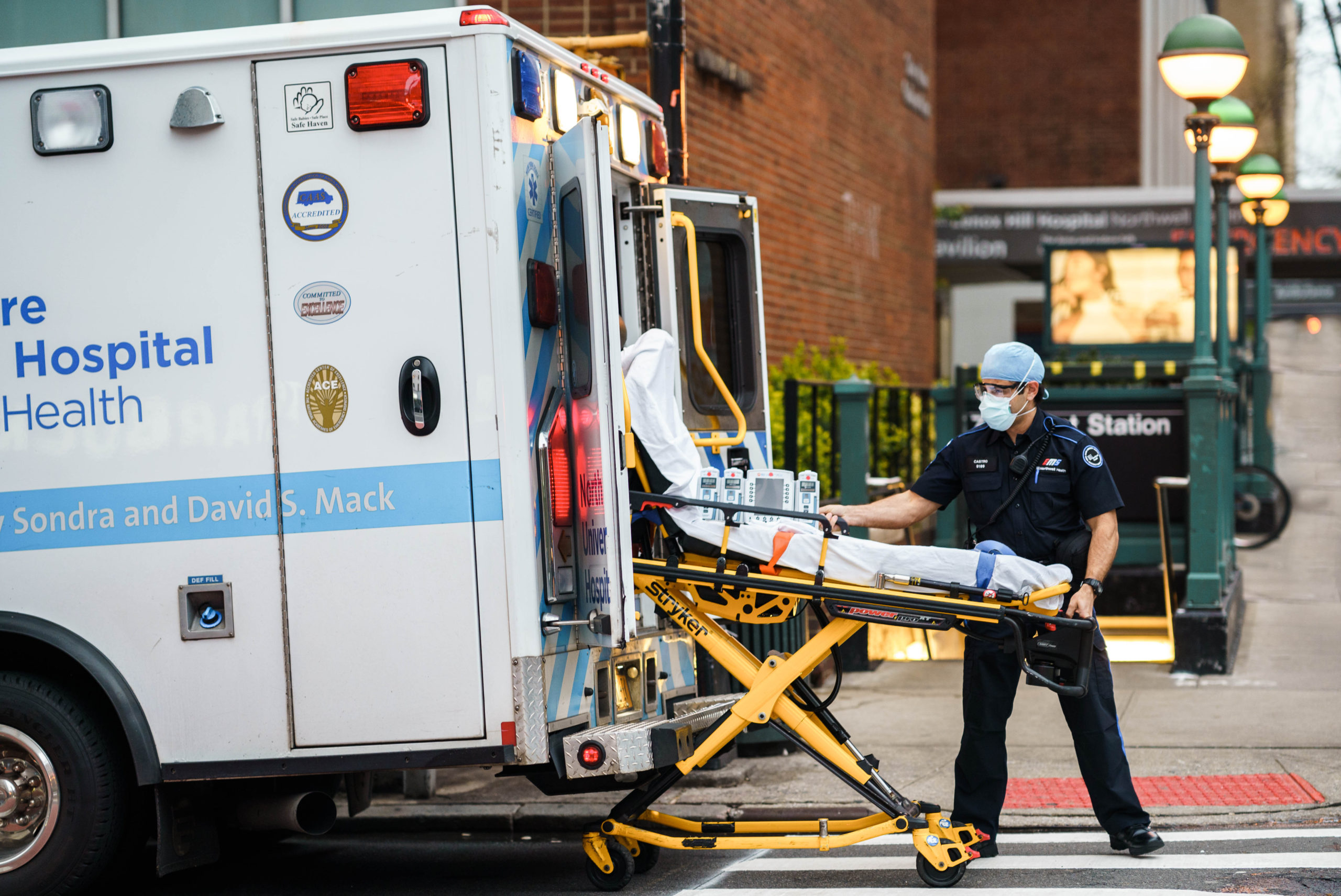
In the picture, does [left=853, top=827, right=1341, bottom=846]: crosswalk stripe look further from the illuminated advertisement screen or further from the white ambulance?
the illuminated advertisement screen

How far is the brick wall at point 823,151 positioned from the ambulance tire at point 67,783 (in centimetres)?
568

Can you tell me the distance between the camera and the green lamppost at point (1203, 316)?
948cm

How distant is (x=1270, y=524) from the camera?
52.4ft

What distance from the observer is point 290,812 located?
5371mm

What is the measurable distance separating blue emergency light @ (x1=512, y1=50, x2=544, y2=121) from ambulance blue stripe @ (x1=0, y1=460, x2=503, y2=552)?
1.21 m

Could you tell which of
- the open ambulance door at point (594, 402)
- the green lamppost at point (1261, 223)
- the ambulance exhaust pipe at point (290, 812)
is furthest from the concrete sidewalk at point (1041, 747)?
the green lamppost at point (1261, 223)

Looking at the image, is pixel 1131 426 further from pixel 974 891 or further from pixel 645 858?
pixel 645 858

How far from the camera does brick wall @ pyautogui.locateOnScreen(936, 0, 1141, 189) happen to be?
110ft

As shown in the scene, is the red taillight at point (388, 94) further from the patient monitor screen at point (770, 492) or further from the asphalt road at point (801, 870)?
the asphalt road at point (801, 870)

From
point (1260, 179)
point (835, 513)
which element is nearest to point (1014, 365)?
point (835, 513)

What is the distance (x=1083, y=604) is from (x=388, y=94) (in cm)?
302

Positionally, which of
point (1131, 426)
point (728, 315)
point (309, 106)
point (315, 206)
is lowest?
point (1131, 426)

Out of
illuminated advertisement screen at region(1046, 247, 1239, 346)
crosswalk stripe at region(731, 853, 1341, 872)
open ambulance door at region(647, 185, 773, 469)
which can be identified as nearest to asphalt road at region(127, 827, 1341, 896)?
crosswalk stripe at region(731, 853, 1341, 872)

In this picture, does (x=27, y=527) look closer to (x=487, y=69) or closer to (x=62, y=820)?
(x=62, y=820)
